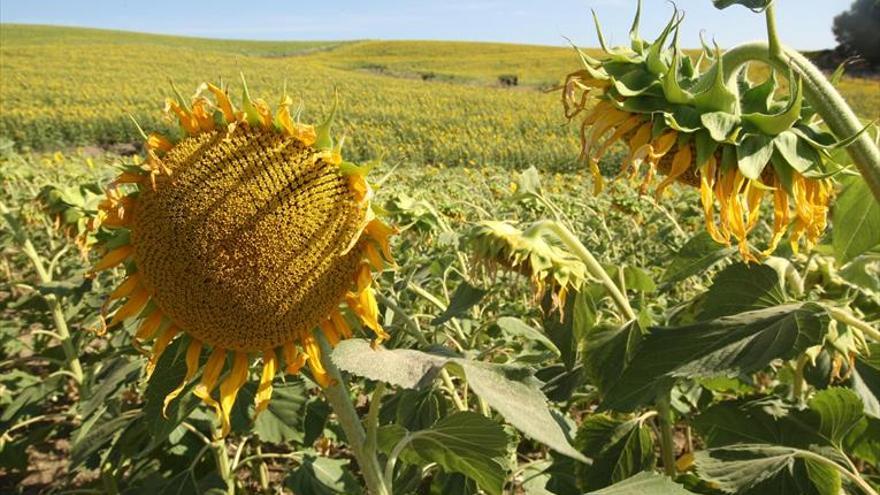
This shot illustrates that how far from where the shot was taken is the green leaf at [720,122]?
3.34ft

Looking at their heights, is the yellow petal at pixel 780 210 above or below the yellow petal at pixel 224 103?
below

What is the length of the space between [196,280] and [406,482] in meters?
0.76

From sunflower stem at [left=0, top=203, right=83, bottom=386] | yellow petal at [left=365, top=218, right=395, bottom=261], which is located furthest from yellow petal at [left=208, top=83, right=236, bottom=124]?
sunflower stem at [left=0, top=203, right=83, bottom=386]

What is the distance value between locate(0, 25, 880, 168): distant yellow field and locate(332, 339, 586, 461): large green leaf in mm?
11266

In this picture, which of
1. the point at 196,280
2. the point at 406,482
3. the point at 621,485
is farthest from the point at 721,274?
the point at 196,280

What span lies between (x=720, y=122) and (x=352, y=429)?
74 centimetres

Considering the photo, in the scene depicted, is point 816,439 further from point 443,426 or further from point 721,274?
point 443,426

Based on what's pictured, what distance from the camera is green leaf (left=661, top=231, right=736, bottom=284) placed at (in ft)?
4.98

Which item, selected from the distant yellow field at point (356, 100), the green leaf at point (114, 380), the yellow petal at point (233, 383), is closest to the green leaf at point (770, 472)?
the yellow petal at point (233, 383)

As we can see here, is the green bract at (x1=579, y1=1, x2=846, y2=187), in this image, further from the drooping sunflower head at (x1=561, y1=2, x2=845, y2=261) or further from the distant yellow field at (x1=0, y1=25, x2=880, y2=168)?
the distant yellow field at (x1=0, y1=25, x2=880, y2=168)

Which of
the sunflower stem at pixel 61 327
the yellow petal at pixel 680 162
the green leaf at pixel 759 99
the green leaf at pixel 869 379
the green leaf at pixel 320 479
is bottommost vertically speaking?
the sunflower stem at pixel 61 327

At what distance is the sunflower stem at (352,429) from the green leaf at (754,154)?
2.29ft

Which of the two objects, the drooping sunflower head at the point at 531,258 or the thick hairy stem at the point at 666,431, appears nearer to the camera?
the drooping sunflower head at the point at 531,258

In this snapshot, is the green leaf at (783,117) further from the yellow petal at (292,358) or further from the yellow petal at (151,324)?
the yellow petal at (151,324)
